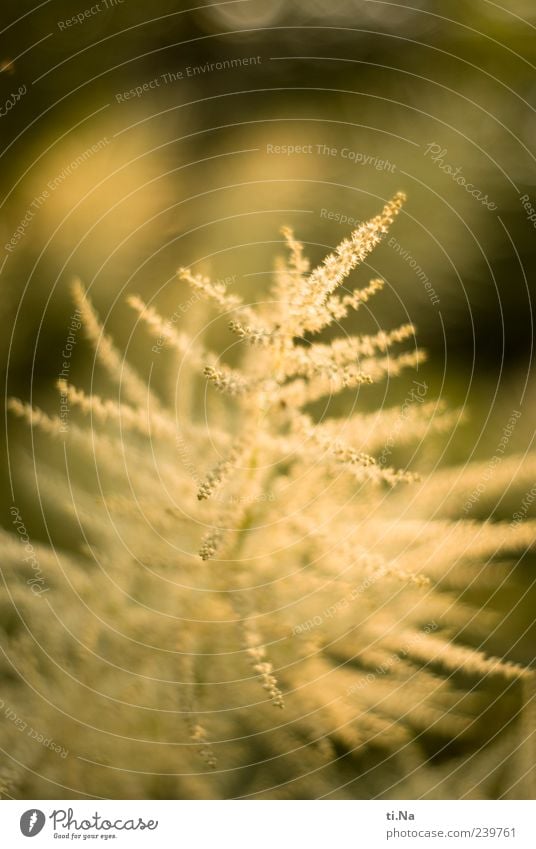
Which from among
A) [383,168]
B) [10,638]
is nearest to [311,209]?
[383,168]

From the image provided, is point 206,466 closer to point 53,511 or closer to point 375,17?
point 53,511

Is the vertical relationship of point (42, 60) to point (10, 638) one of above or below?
above

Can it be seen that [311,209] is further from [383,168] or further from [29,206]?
[29,206]
